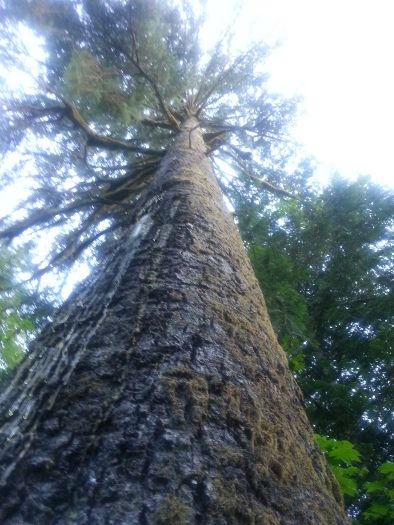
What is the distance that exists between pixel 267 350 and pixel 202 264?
1.99ft

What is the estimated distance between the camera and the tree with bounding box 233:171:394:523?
22.0ft

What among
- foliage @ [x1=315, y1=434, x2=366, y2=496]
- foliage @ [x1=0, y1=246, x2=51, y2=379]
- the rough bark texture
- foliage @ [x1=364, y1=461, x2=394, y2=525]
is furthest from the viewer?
foliage @ [x1=0, y1=246, x2=51, y2=379]

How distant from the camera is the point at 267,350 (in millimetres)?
2178

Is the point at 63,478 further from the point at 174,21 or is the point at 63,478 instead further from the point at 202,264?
the point at 174,21

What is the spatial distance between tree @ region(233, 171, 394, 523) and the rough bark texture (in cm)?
283

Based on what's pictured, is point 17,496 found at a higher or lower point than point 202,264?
lower

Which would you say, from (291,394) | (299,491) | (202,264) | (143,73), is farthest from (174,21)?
(299,491)

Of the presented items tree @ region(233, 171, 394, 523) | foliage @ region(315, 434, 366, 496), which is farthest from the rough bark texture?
tree @ region(233, 171, 394, 523)

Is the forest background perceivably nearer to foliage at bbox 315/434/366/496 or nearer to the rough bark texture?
foliage at bbox 315/434/366/496

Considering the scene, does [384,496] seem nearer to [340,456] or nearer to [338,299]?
[340,456]

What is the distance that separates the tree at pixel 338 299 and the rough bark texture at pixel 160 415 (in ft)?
9.29

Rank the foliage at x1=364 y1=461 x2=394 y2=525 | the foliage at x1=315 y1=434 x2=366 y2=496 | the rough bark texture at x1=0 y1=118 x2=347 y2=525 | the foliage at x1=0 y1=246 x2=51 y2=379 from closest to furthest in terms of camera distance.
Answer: the rough bark texture at x1=0 y1=118 x2=347 y2=525
the foliage at x1=315 y1=434 x2=366 y2=496
the foliage at x1=364 y1=461 x2=394 y2=525
the foliage at x1=0 y1=246 x2=51 y2=379

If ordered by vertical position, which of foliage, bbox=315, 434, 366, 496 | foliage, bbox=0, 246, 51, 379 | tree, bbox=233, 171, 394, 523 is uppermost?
tree, bbox=233, 171, 394, 523

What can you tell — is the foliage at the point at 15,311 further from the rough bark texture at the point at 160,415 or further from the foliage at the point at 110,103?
the rough bark texture at the point at 160,415
